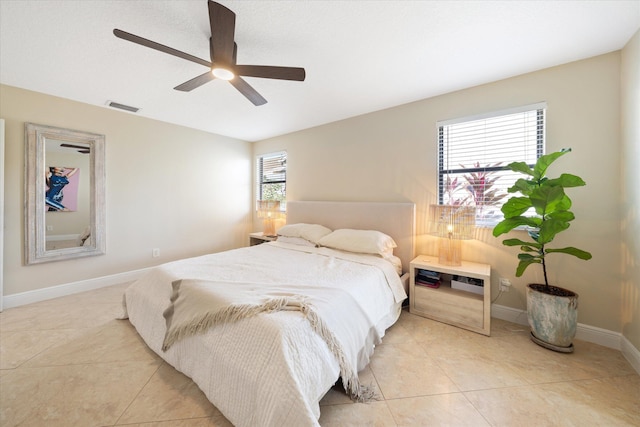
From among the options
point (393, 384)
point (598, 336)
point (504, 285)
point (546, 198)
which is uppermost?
point (546, 198)

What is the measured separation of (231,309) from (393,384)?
47.0 inches

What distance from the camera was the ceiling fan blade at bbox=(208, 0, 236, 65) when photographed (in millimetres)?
1323

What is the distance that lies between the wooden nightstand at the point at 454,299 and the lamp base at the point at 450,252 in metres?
0.07

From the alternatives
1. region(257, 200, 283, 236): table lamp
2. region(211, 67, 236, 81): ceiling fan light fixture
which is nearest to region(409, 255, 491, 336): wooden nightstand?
region(211, 67, 236, 81): ceiling fan light fixture

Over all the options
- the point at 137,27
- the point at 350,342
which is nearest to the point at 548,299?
the point at 350,342

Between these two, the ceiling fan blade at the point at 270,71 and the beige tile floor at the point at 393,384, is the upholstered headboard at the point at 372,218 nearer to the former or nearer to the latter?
the beige tile floor at the point at 393,384

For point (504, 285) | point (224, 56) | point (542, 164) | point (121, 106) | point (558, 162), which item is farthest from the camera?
point (121, 106)

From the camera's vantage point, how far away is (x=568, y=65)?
2.08 m

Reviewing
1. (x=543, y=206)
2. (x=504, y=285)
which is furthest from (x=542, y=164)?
(x=504, y=285)

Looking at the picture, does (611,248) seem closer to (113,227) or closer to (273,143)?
(273,143)

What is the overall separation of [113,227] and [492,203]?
4809 mm

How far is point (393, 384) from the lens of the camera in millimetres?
1557

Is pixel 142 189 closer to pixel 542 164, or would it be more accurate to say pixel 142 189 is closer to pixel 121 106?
pixel 121 106

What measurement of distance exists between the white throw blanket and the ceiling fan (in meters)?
1.58
